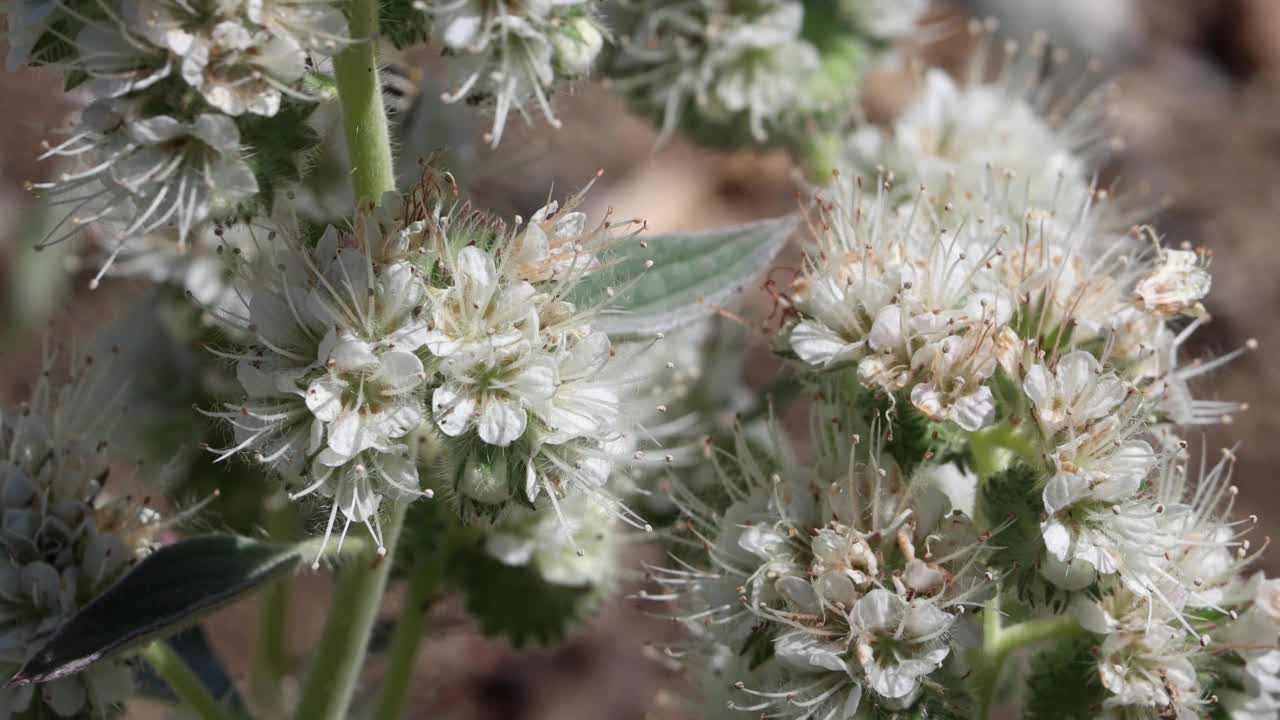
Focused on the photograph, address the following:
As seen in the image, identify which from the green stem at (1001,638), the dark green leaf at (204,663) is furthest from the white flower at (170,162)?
the green stem at (1001,638)

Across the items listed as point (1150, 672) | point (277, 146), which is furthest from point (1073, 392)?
point (277, 146)

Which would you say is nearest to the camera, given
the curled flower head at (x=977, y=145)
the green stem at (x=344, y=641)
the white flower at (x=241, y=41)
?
the white flower at (x=241, y=41)

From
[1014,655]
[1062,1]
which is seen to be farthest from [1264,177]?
[1014,655]

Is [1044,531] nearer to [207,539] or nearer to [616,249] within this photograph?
[616,249]

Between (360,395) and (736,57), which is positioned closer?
(360,395)

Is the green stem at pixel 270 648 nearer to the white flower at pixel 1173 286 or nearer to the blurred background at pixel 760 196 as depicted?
the blurred background at pixel 760 196

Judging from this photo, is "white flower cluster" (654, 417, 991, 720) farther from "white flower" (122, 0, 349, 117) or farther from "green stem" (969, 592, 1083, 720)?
"white flower" (122, 0, 349, 117)

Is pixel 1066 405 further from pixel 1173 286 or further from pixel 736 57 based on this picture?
pixel 736 57
